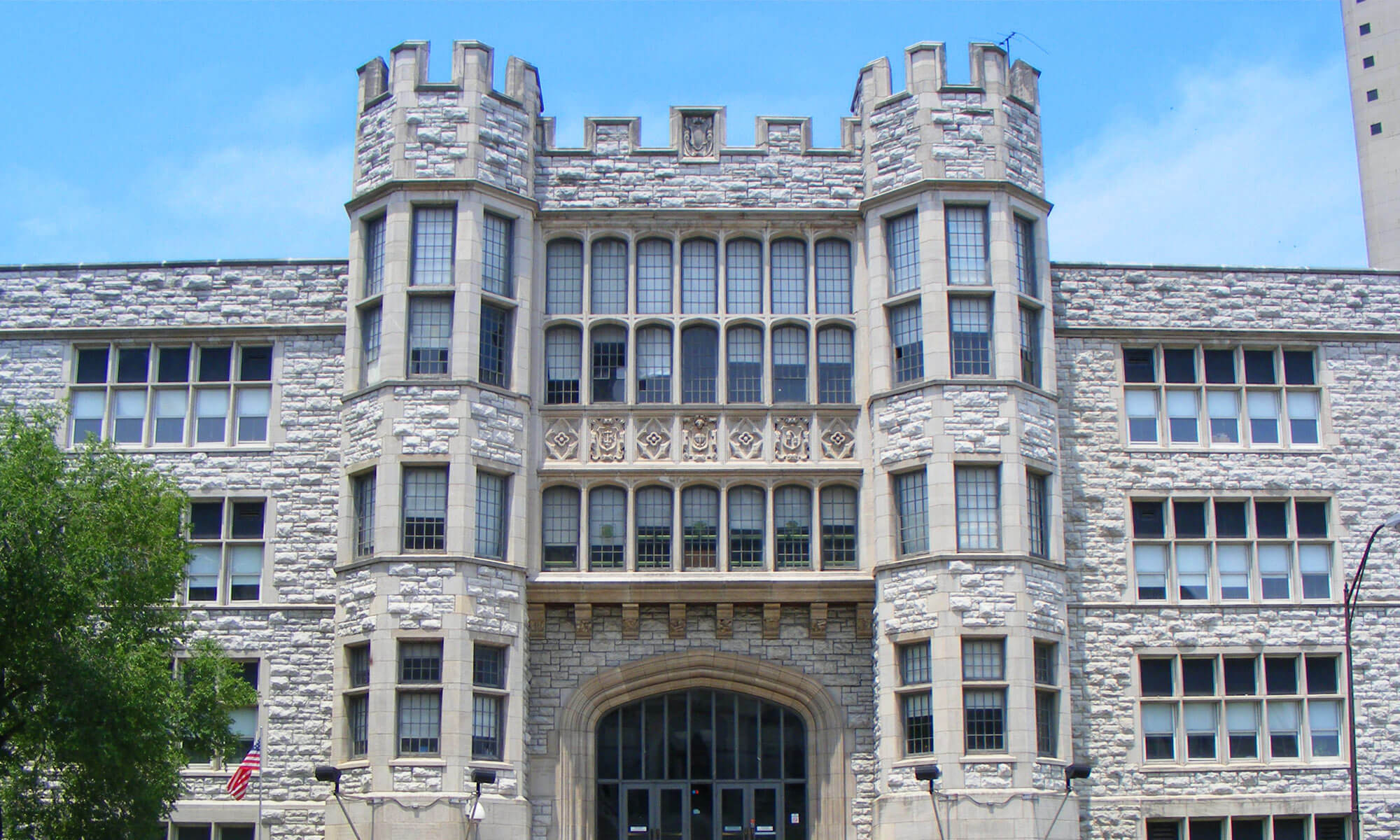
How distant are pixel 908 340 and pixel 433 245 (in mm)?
8825

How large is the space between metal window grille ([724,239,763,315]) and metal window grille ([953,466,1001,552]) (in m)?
5.05

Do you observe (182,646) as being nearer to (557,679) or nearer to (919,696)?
(557,679)

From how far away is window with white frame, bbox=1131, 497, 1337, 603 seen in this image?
96.6ft

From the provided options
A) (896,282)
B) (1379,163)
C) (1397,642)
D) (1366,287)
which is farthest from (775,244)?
(1379,163)

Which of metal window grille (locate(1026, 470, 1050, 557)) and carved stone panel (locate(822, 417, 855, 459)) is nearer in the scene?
metal window grille (locate(1026, 470, 1050, 557))

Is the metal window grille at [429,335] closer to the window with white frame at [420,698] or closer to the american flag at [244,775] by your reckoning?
the window with white frame at [420,698]

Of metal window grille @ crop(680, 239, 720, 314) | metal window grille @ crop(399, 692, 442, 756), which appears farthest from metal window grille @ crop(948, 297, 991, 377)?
metal window grille @ crop(399, 692, 442, 756)

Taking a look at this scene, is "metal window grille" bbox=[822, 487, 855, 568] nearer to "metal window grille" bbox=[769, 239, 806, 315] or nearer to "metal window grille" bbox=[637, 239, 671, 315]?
"metal window grille" bbox=[769, 239, 806, 315]

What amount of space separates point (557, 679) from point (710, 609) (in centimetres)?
300

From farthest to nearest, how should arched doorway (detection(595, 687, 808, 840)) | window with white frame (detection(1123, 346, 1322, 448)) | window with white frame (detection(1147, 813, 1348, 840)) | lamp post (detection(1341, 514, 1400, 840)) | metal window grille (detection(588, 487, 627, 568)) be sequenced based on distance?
1. window with white frame (detection(1123, 346, 1322, 448))
2. metal window grille (detection(588, 487, 627, 568))
3. window with white frame (detection(1147, 813, 1348, 840))
4. arched doorway (detection(595, 687, 808, 840))
5. lamp post (detection(1341, 514, 1400, 840))

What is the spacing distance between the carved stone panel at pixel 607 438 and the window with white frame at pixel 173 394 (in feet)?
20.7

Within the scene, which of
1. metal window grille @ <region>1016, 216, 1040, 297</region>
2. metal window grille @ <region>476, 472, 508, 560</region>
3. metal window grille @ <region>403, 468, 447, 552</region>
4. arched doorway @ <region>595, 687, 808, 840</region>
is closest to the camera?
metal window grille @ <region>403, 468, 447, 552</region>

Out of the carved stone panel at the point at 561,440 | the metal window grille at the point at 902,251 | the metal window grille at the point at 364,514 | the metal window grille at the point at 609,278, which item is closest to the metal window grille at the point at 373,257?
the metal window grille at the point at 364,514

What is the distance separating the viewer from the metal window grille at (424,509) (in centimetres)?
2717
